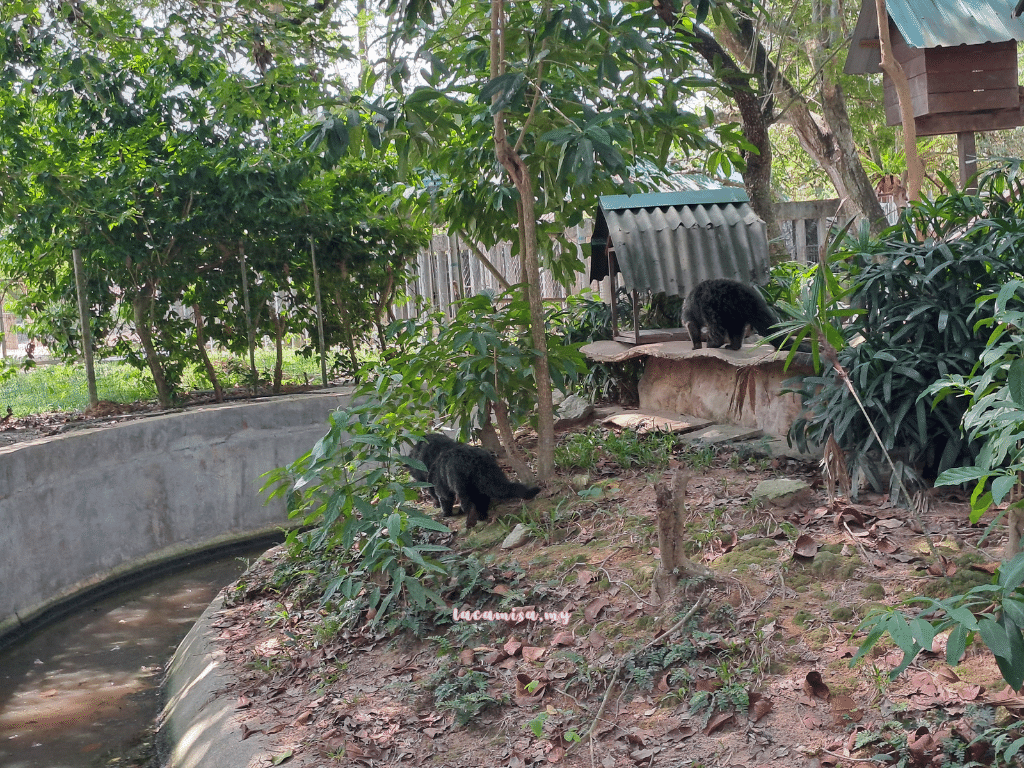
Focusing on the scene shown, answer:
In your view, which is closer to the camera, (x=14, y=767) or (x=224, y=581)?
(x=14, y=767)

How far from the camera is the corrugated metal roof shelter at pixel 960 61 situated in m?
6.34

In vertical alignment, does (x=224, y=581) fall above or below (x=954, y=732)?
below

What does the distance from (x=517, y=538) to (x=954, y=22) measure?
492cm

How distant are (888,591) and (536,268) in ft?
9.96

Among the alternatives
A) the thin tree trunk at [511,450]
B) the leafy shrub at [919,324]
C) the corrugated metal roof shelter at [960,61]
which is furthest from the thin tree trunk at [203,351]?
the corrugated metal roof shelter at [960,61]

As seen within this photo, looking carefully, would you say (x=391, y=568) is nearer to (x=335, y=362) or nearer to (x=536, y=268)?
(x=536, y=268)

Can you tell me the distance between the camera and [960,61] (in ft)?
21.2

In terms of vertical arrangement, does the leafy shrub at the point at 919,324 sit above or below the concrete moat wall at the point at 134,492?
above

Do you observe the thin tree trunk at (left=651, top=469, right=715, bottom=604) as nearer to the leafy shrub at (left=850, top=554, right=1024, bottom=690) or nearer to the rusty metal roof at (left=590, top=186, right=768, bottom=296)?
the leafy shrub at (left=850, top=554, right=1024, bottom=690)

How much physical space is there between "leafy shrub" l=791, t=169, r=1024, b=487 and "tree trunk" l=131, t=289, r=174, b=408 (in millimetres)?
8077

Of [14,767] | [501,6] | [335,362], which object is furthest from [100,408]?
[501,6]

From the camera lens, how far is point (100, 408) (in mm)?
10320

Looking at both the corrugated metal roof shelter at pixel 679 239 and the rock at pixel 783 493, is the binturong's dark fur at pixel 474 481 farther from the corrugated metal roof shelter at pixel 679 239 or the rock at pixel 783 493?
the corrugated metal roof shelter at pixel 679 239

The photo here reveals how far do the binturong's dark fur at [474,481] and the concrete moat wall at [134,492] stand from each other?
391cm
